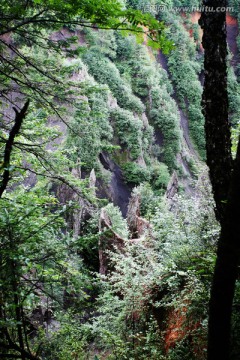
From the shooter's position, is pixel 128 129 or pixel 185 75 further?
pixel 185 75

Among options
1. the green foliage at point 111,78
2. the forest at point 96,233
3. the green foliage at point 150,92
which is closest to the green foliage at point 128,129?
the green foliage at point 111,78

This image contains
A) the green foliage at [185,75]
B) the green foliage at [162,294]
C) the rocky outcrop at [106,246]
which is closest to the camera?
the green foliage at [162,294]

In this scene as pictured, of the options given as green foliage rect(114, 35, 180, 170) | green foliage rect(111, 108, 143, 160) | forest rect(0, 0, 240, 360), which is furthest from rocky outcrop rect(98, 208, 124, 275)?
green foliage rect(114, 35, 180, 170)

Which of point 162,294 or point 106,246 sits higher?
point 106,246

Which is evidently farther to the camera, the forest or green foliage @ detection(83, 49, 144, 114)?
green foliage @ detection(83, 49, 144, 114)

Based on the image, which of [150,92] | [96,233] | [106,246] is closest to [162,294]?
[96,233]

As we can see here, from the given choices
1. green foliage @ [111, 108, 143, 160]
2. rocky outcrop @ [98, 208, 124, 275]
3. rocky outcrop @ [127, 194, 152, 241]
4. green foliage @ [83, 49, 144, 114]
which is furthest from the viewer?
green foliage @ [83, 49, 144, 114]

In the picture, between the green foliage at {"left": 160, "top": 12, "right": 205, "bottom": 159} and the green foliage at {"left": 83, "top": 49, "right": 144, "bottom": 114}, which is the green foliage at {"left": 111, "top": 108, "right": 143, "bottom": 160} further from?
the green foliage at {"left": 160, "top": 12, "right": 205, "bottom": 159}

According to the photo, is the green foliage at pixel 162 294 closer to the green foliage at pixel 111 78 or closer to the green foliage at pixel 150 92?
the green foliage at pixel 111 78

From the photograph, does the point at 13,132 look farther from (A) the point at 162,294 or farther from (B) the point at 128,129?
(B) the point at 128,129

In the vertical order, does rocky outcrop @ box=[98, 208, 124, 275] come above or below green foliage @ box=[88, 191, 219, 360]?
above

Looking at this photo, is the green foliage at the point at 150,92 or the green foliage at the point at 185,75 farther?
the green foliage at the point at 185,75

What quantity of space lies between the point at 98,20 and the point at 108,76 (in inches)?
864

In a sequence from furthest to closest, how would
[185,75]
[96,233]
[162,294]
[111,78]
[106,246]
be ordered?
[185,75], [111,78], [106,246], [96,233], [162,294]
